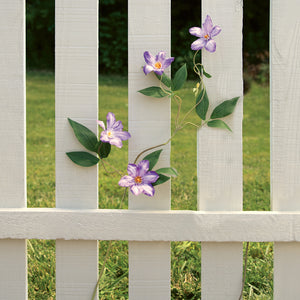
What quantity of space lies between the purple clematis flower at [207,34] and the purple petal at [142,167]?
37 centimetres

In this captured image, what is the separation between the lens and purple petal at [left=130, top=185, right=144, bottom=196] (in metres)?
1.23

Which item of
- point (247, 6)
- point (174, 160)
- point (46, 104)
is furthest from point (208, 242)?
point (247, 6)

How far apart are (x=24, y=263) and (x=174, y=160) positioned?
203cm

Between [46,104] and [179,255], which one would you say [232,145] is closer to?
[179,255]

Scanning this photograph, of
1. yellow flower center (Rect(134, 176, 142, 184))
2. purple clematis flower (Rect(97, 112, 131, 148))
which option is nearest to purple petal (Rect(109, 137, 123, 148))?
purple clematis flower (Rect(97, 112, 131, 148))

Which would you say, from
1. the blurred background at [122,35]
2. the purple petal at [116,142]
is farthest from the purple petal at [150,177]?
the blurred background at [122,35]

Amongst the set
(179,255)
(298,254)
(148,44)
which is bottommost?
(179,255)

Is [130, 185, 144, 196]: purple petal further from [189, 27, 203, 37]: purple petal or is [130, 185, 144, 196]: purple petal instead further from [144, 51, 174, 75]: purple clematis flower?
[189, 27, 203, 37]: purple petal

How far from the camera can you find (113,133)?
4.26 feet

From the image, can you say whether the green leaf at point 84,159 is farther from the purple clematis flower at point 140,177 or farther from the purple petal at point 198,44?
the purple petal at point 198,44

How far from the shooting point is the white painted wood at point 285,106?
132 centimetres

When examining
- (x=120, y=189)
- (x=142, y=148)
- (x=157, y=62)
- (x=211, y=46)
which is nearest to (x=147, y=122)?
(x=142, y=148)

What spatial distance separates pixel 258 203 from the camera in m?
2.44

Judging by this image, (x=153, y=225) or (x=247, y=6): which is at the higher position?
(x=247, y=6)
